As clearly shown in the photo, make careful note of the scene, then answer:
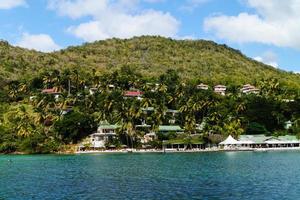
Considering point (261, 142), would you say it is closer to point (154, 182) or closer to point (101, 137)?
point (101, 137)

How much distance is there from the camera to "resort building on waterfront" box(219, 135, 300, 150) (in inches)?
4835

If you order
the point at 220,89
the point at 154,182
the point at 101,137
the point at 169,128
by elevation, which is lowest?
the point at 154,182

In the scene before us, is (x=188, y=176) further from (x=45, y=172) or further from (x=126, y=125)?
(x=126, y=125)

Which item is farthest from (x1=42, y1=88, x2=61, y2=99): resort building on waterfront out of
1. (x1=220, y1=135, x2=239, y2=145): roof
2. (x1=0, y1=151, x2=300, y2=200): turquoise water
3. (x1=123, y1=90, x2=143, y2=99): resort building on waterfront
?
(x1=0, y1=151, x2=300, y2=200): turquoise water

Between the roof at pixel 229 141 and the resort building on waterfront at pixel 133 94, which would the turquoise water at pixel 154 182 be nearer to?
the roof at pixel 229 141

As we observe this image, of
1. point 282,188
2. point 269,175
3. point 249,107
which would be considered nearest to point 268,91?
point 249,107

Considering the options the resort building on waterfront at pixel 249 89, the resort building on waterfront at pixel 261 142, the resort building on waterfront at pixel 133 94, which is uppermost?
Answer: the resort building on waterfront at pixel 249 89

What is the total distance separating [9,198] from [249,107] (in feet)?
333

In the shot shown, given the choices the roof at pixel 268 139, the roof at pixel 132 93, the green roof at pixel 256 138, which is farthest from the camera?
the roof at pixel 132 93

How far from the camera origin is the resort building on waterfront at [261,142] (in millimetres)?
122812

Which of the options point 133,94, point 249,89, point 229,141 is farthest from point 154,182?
point 249,89

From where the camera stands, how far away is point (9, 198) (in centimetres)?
4628

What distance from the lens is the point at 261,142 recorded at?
412 ft

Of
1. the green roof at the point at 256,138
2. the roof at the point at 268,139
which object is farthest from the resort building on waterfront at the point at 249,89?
the green roof at the point at 256,138
